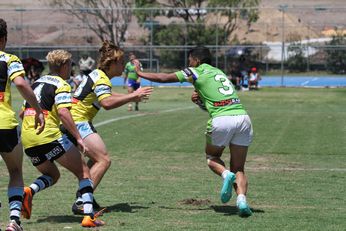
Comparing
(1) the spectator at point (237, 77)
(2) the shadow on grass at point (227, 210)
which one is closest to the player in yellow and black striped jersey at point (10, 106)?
(2) the shadow on grass at point (227, 210)

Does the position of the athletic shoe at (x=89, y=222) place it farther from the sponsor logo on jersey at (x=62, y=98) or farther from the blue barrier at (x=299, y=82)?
the blue barrier at (x=299, y=82)

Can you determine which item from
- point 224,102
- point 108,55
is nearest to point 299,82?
→ point 224,102

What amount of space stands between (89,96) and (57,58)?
797 mm

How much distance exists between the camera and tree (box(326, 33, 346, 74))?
4764 cm

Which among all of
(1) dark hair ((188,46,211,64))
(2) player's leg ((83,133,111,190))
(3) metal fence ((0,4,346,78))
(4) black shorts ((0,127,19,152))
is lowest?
(3) metal fence ((0,4,346,78))

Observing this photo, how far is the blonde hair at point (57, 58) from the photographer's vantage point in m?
8.71

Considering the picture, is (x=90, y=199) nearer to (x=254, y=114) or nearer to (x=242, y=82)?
(x=254, y=114)

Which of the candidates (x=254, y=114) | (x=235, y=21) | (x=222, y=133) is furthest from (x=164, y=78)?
(x=235, y=21)

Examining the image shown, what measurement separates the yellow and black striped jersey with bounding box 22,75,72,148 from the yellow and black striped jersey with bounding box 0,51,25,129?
791mm

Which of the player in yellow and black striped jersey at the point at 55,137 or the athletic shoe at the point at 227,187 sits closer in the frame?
the player in yellow and black striped jersey at the point at 55,137

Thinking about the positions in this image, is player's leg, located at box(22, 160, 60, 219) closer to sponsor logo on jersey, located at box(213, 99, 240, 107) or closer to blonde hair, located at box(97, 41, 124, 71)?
blonde hair, located at box(97, 41, 124, 71)

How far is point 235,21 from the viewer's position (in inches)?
1986

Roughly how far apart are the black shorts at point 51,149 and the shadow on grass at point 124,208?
4.14 ft

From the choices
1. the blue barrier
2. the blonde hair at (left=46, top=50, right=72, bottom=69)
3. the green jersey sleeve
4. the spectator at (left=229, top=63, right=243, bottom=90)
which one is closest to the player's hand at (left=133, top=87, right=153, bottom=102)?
the green jersey sleeve
